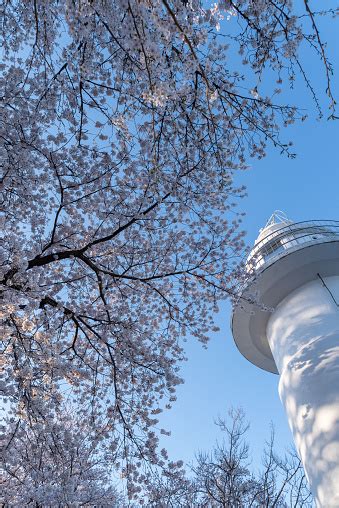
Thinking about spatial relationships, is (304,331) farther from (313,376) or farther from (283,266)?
(283,266)

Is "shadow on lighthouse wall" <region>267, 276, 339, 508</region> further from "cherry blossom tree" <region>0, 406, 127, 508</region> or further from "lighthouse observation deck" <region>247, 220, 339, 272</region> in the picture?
"cherry blossom tree" <region>0, 406, 127, 508</region>

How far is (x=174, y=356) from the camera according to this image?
6.25 metres

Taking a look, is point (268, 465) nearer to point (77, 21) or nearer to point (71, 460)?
point (71, 460)

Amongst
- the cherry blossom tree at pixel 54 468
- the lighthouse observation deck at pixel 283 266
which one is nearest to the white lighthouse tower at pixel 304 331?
the lighthouse observation deck at pixel 283 266

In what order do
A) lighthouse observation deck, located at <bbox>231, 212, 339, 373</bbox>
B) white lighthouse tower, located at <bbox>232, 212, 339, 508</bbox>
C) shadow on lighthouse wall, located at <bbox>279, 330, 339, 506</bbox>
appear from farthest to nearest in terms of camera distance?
lighthouse observation deck, located at <bbox>231, 212, 339, 373</bbox> < white lighthouse tower, located at <bbox>232, 212, 339, 508</bbox> < shadow on lighthouse wall, located at <bbox>279, 330, 339, 506</bbox>

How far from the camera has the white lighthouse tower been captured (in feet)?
17.5

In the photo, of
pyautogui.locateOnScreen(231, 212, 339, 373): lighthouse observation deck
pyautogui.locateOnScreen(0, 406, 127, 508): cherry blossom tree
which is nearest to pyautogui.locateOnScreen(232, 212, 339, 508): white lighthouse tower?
pyautogui.locateOnScreen(231, 212, 339, 373): lighthouse observation deck

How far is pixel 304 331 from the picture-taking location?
6.71 meters

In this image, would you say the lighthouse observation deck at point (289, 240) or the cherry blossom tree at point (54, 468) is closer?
the cherry blossom tree at point (54, 468)

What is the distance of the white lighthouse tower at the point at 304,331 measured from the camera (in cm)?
535

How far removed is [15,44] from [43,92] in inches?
22.0

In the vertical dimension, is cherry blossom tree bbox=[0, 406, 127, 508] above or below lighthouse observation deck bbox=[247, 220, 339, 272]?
below

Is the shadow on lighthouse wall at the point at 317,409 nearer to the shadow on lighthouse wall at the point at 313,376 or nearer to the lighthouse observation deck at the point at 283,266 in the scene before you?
the shadow on lighthouse wall at the point at 313,376

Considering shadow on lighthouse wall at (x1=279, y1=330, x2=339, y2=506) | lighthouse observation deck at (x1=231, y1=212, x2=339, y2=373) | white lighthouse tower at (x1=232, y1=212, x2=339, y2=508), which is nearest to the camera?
shadow on lighthouse wall at (x1=279, y1=330, x2=339, y2=506)
